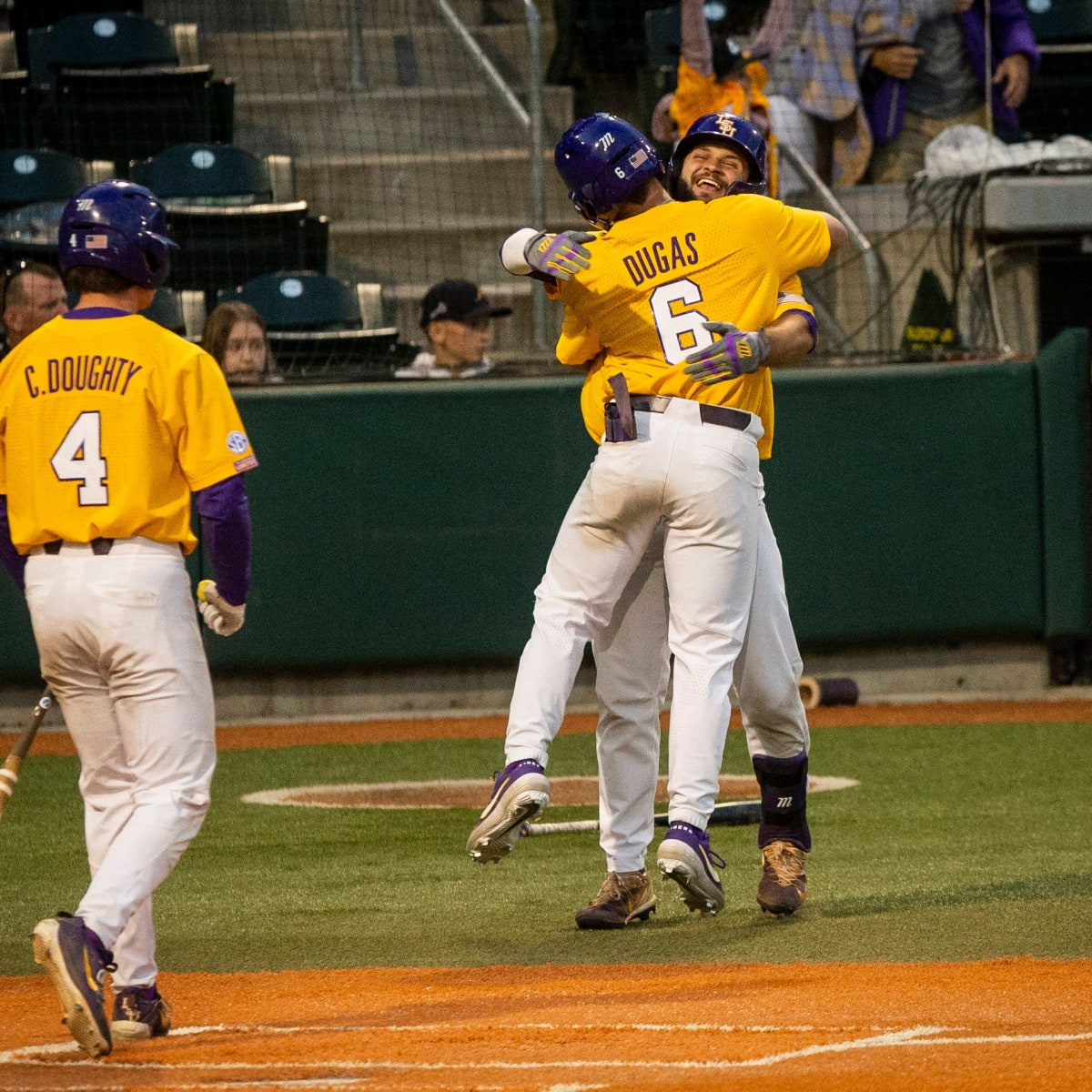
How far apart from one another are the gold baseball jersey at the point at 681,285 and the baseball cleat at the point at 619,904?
1276mm

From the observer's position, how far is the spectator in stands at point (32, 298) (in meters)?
8.42

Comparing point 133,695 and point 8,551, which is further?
point 8,551

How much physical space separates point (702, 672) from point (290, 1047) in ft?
5.12

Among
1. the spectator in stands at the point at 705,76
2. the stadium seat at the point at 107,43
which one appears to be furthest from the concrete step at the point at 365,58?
the spectator in stands at the point at 705,76

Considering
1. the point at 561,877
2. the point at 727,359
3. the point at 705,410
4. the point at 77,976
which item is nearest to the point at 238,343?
the point at 561,877

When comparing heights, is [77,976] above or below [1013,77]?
below

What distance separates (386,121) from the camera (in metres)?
13.2

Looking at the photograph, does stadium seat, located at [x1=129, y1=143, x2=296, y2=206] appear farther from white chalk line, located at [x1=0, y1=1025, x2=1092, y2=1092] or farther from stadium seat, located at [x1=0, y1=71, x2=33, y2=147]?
white chalk line, located at [x1=0, y1=1025, x2=1092, y2=1092]

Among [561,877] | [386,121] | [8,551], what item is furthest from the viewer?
[386,121]

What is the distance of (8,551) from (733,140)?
221 centimetres

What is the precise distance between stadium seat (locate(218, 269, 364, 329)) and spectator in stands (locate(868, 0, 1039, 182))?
3526 millimetres

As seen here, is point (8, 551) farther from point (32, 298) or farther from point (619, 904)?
point (32, 298)

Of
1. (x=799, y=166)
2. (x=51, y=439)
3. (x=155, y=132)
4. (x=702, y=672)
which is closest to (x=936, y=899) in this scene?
(x=702, y=672)

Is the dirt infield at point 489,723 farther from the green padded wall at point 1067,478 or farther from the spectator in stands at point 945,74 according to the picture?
the spectator in stands at point 945,74
